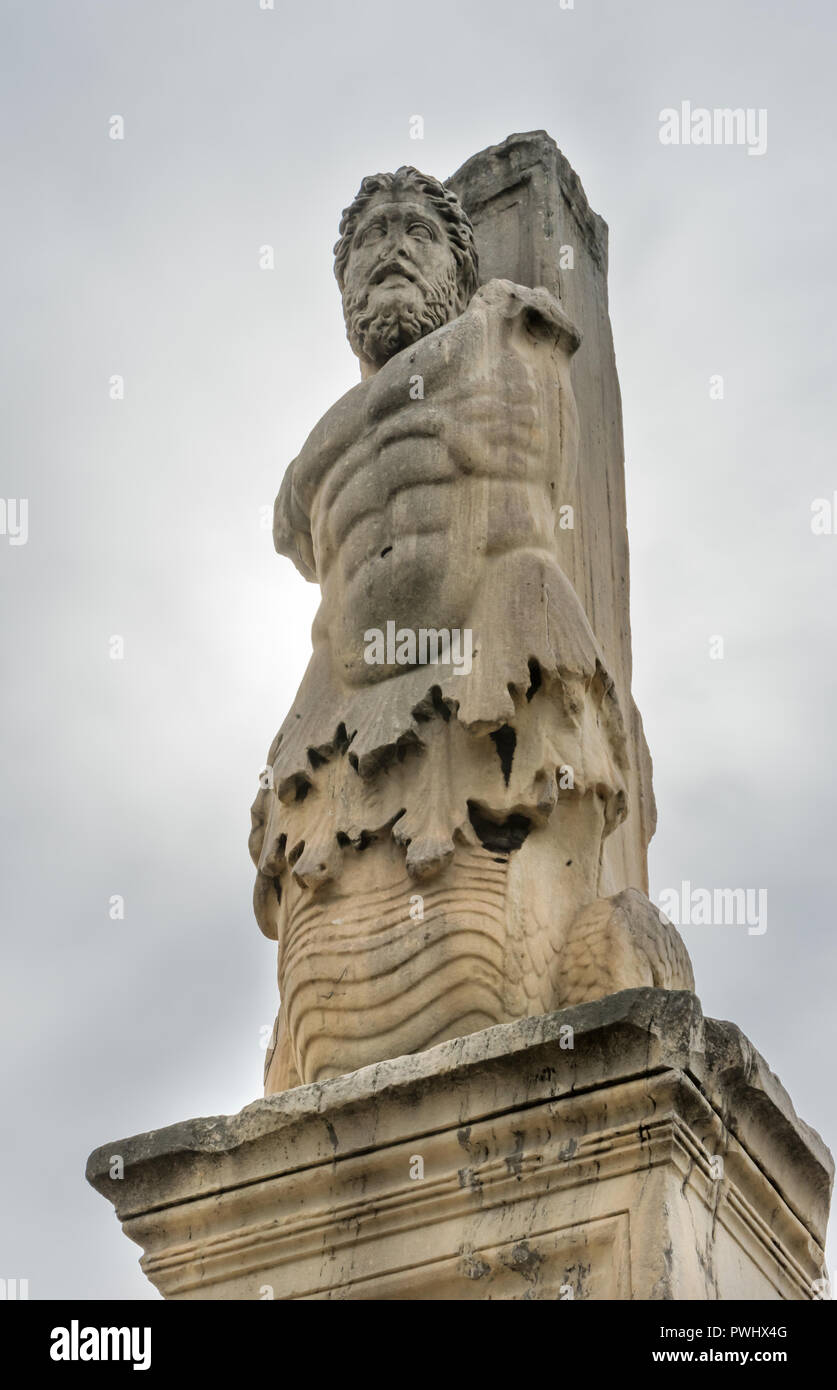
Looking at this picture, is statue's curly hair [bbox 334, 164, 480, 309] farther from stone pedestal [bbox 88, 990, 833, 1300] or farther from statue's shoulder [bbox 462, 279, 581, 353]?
stone pedestal [bbox 88, 990, 833, 1300]

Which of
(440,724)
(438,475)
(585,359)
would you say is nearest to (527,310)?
(438,475)

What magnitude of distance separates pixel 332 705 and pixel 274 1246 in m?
1.90

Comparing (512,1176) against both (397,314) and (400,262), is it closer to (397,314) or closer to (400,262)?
(397,314)

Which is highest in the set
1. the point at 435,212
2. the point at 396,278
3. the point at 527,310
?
the point at 435,212

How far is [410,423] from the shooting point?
7523 millimetres

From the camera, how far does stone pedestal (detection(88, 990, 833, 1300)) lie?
5.82 m

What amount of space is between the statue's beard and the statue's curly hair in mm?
144

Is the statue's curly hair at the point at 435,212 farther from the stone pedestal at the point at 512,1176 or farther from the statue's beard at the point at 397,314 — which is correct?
the stone pedestal at the point at 512,1176

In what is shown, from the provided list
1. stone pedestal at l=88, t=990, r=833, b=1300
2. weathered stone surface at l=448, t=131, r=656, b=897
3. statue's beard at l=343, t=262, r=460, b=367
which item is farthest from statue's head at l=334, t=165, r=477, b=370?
stone pedestal at l=88, t=990, r=833, b=1300

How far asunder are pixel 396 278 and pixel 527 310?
1.81ft

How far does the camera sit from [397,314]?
8.09 m

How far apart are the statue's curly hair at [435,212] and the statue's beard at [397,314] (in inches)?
5.7

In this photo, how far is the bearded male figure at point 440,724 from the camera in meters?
6.58
